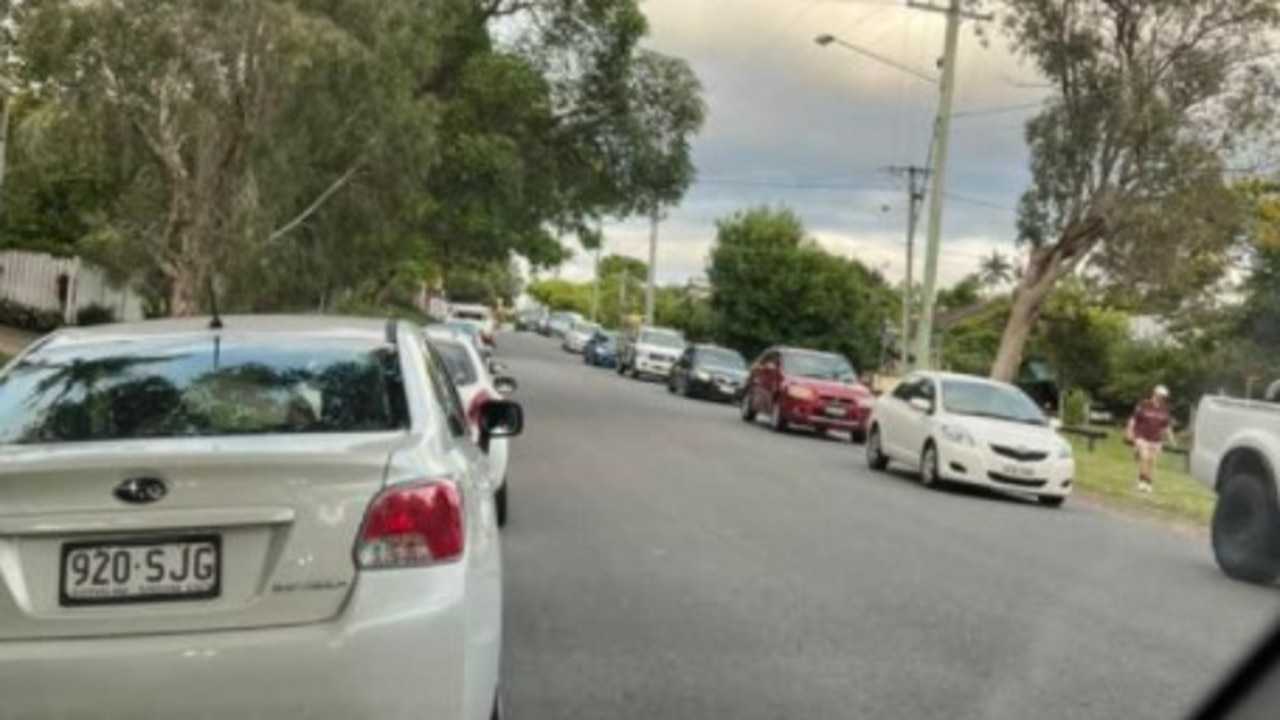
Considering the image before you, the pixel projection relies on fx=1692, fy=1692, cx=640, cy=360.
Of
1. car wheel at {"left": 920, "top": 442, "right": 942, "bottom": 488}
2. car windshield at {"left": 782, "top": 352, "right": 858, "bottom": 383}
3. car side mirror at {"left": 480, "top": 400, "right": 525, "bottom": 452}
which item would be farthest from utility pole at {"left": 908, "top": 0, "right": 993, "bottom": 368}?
car side mirror at {"left": 480, "top": 400, "right": 525, "bottom": 452}

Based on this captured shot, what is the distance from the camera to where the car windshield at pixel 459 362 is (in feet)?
45.4

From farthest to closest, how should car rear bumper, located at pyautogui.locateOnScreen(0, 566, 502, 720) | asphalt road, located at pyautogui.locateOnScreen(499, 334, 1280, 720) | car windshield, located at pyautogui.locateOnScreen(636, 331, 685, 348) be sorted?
car windshield, located at pyautogui.locateOnScreen(636, 331, 685, 348)
asphalt road, located at pyautogui.locateOnScreen(499, 334, 1280, 720)
car rear bumper, located at pyautogui.locateOnScreen(0, 566, 502, 720)

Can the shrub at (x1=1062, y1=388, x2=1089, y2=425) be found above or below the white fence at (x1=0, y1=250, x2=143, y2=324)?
below

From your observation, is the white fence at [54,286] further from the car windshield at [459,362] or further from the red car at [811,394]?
the car windshield at [459,362]

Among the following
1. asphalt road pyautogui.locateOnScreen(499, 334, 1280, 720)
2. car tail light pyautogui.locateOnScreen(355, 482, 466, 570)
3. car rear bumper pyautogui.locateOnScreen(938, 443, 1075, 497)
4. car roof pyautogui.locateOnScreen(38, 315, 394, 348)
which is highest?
car roof pyautogui.locateOnScreen(38, 315, 394, 348)

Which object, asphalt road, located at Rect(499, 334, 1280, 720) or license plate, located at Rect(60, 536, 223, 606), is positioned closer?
license plate, located at Rect(60, 536, 223, 606)

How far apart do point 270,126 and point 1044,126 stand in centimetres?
2073

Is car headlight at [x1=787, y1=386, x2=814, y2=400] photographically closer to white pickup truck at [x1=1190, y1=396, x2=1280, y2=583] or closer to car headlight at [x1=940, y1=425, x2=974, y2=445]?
car headlight at [x1=940, y1=425, x2=974, y2=445]

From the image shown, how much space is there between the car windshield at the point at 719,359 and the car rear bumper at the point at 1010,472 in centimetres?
2286

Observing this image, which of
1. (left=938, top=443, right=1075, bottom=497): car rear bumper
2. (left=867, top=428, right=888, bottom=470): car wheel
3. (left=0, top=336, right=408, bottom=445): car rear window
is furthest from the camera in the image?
(left=867, top=428, right=888, bottom=470): car wheel

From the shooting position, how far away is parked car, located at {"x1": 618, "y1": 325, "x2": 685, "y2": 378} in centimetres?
5306

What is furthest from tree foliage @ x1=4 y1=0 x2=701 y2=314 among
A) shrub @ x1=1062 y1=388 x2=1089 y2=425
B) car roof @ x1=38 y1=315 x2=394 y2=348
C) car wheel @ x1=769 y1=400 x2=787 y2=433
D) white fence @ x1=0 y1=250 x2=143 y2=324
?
shrub @ x1=1062 y1=388 x2=1089 y2=425

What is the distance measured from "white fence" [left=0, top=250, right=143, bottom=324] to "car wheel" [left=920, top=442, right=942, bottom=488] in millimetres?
20619

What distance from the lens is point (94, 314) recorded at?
113 feet
